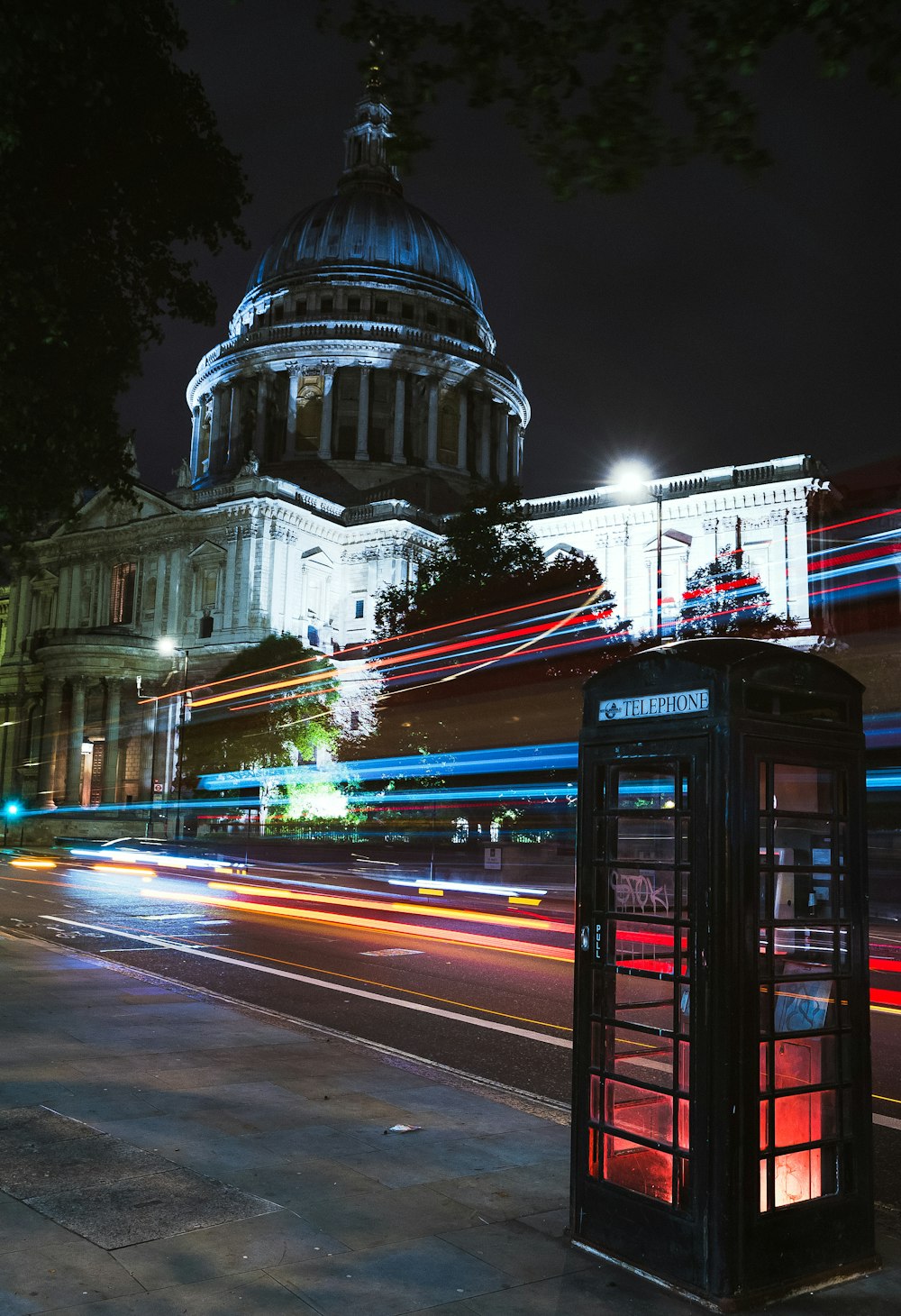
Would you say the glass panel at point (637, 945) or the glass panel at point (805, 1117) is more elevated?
the glass panel at point (637, 945)

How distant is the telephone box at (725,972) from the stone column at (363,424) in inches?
3470

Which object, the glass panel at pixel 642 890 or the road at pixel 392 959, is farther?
the road at pixel 392 959

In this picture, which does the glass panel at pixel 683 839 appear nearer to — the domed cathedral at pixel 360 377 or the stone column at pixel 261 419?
the domed cathedral at pixel 360 377

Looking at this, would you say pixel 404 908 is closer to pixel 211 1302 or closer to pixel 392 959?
pixel 392 959

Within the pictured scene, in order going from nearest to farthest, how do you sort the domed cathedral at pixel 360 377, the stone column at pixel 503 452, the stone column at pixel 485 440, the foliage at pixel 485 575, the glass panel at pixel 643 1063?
the glass panel at pixel 643 1063, the foliage at pixel 485 575, the domed cathedral at pixel 360 377, the stone column at pixel 485 440, the stone column at pixel 503 452

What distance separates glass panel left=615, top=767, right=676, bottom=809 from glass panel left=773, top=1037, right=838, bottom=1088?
1.12 metres

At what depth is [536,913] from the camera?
74.1 ft

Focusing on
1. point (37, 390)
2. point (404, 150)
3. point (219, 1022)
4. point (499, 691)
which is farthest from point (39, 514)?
point (499, 691)

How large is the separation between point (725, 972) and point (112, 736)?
7070cm

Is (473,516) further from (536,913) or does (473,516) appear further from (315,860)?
(536,913)

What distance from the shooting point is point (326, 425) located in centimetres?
9256

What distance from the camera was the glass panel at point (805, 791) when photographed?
504 centimetres

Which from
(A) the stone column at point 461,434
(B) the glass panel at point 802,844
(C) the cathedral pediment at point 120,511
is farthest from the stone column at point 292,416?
(B) the glass panel at point 802,844

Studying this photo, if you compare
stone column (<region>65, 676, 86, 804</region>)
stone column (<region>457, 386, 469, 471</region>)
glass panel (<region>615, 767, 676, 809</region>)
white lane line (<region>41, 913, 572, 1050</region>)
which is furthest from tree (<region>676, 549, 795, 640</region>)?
glass panel (<region>615, 767, 676, 809</region>)
